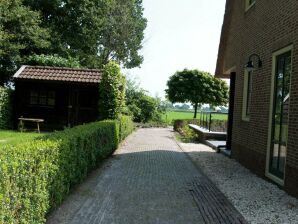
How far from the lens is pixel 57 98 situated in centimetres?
2359

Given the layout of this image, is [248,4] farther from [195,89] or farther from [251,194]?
[195,89]

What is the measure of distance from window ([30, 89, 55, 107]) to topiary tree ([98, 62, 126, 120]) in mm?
6013

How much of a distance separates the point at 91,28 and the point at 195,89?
1875 cm

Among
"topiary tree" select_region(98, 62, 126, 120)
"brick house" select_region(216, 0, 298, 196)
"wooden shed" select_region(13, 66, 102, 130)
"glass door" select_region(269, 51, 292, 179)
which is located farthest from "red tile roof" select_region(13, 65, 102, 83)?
"glass door" select_region(269, 51, 292, 179)

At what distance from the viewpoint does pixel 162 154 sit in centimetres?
1541

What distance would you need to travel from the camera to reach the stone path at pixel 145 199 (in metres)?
6.43

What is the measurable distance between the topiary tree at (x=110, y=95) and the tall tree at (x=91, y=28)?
17525 millimetres

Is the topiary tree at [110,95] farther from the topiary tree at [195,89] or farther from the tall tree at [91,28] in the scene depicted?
the topiary tree at [195,89]

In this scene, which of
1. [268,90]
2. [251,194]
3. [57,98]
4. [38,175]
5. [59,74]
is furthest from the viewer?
[57,98]

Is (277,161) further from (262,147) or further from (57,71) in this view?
(57,71)

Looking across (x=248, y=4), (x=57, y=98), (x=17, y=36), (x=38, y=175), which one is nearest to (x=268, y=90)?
(x=248, y=4)

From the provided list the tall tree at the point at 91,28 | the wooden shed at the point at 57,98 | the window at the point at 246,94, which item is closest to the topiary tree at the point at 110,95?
the wooden shed at the point at 57,98

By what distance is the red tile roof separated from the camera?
2264cm

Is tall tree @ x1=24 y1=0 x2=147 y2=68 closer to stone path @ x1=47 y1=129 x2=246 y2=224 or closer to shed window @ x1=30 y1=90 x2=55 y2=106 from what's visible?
shed window @ x1=30 y1=90 x2=55 y2=106
